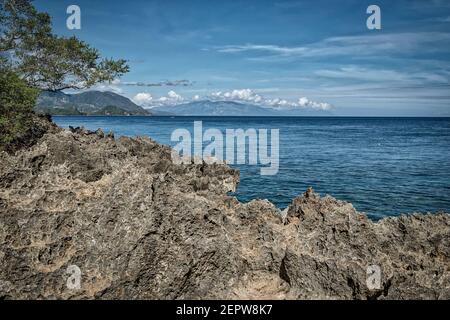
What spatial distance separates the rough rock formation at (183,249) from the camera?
26.6ft

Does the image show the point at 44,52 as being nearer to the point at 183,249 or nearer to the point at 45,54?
the point at 45,54

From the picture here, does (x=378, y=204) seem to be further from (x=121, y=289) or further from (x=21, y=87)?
(x=21, y=87)

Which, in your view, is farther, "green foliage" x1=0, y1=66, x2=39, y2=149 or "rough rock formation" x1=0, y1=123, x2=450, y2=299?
"green foliage" x1=0, y1=66, x2=39, y2=149

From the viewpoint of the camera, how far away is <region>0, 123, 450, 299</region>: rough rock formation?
8094 millimetres

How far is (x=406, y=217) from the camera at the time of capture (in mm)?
10875

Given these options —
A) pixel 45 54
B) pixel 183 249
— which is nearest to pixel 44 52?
pixel 45 54

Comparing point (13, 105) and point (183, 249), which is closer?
point (183, 249)

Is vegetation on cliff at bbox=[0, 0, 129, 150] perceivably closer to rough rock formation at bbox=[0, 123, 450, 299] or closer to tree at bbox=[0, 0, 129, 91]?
tree at bbox=[0, 0, 129, 91]

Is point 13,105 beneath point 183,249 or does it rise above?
above

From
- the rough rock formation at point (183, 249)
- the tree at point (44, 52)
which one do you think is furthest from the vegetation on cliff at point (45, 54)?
the rough rock formation at point (183, 249)

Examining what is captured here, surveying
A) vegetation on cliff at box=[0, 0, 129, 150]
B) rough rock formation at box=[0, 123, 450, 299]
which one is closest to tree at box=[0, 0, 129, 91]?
vegetation on cliff at box=[0, 0, 129, 150]

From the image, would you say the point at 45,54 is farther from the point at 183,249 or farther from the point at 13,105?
the point at 183,249

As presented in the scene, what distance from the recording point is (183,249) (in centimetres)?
869
